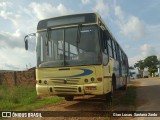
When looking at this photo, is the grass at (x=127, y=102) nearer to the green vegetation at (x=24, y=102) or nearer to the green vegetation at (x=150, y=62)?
the green vegetation at (x=24, y=102)

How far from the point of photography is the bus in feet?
33.6

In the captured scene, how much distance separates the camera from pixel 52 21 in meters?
11.2

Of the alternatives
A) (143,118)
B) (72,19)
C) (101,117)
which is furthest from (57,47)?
(143,118)

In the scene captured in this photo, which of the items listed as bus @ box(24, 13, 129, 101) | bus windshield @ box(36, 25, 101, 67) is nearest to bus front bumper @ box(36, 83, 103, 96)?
bus @ box(24, 13, 129, 101)

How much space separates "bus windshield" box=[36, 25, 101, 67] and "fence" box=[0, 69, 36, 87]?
1890 centimetres

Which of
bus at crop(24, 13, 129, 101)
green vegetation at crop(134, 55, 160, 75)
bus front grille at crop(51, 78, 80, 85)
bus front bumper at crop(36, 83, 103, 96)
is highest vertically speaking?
green vegetation at crop(134, 55, 160, 75)

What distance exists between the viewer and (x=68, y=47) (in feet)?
34.6

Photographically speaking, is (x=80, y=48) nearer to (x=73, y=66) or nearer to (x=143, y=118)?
(x=73, y=66)

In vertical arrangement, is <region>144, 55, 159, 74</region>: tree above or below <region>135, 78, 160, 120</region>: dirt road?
above

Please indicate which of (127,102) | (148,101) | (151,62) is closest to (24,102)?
(127,102)

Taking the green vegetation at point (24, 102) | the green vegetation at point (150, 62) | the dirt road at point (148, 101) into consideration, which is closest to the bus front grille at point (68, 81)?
the green vegetation at point (24, 102)

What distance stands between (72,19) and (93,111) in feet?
11.6

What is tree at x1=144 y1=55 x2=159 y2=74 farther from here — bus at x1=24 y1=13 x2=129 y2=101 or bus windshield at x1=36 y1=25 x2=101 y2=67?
bus windshield at x1=36 y1=25 x2=101 y2=67

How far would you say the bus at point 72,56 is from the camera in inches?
403
